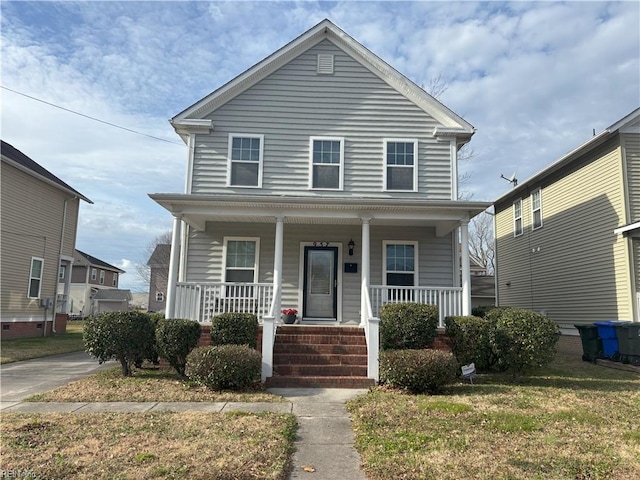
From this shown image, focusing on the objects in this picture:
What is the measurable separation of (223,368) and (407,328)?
347 cm

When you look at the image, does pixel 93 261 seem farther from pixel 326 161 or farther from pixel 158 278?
pixel 326 161

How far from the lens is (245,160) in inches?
465

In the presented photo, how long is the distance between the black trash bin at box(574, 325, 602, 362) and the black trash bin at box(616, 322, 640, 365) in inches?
26.0

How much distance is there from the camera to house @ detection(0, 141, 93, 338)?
1588cm

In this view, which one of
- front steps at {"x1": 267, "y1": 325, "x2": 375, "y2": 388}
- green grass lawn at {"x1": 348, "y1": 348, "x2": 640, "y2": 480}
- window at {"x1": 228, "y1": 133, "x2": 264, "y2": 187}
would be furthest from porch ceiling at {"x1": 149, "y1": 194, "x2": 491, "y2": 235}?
green grass lawn at {"x1": 348, "y1": 348, "x2": 640, "y2": 480}

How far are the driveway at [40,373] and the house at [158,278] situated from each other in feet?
104

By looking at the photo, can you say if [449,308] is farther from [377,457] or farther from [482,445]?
[377,457]

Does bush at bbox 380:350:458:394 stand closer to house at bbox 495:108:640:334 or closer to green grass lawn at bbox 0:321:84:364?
house at bbox 495:108:640:334

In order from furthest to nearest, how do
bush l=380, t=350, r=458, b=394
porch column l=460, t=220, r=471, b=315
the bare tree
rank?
the bare tree
porch column l=460, t=220, r=471, b=315
bush l=380, t=350, r=458, b=394

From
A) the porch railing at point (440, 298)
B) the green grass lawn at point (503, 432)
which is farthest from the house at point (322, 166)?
the green grass lawn at point (503, 432)

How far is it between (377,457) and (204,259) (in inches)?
321

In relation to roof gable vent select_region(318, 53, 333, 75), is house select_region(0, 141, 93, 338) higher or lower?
lower

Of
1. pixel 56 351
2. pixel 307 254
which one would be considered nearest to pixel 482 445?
pixel 307 254

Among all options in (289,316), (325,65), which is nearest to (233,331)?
(289,316)
